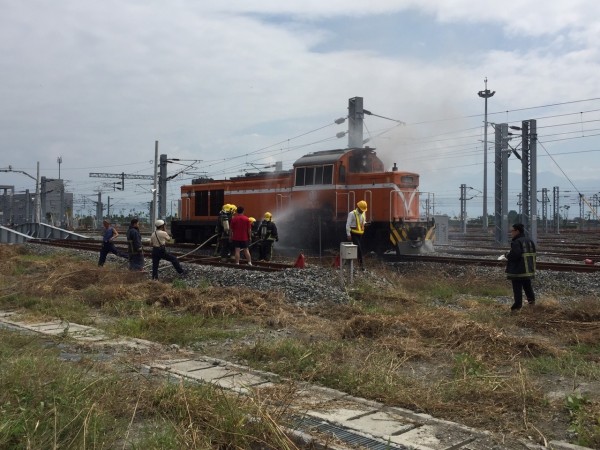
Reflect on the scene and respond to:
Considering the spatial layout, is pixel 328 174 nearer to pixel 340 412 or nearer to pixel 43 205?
pixel 340 412

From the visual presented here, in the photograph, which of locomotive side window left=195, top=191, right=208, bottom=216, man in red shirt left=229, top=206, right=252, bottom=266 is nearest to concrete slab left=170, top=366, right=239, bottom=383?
man in red shirt left=229, top=206, right=252, bottom=266

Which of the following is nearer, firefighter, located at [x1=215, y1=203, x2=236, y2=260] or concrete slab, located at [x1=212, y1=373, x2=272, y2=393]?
concrete slab, located at [x1=212, y1=373, x2=272, y2=393]

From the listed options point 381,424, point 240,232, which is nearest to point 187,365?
point 381,424

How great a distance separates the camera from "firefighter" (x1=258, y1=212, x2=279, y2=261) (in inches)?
688

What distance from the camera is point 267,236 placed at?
694 inches

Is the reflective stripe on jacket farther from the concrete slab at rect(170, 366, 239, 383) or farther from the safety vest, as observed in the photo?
the concrete slab at rect(170, 366, 239, 383)

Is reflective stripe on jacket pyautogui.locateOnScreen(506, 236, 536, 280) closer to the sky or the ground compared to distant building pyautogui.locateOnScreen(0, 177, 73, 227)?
closer to the ground

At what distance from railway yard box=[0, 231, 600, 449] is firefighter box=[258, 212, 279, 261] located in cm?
229

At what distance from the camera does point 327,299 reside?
10828 millimetres

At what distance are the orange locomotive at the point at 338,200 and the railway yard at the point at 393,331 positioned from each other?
2.83 meters

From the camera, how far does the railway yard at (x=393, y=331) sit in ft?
16.4

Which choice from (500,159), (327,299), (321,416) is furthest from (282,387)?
(500,159)

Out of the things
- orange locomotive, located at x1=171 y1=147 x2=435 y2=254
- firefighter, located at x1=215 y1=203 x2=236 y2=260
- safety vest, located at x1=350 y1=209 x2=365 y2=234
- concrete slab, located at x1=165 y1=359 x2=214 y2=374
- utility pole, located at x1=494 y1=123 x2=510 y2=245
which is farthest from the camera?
utility pole, located at x1=494 y1=123 x2=510 y2=245

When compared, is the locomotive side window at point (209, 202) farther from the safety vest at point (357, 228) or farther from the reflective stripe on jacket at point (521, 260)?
the reflective stripe on jacket at point (521, 260)
